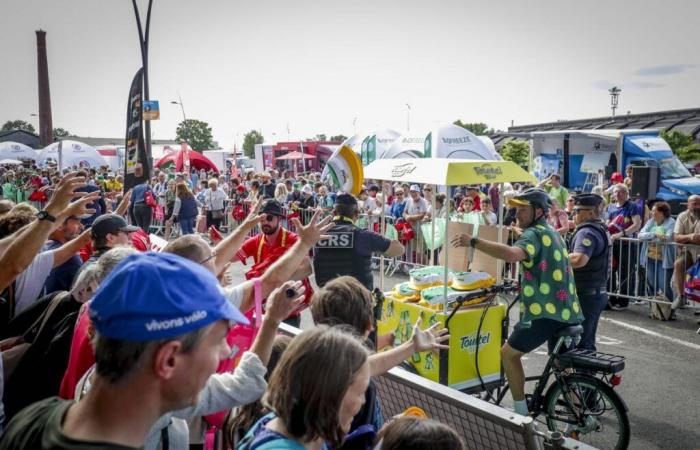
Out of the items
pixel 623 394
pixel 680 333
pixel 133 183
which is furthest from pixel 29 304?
pixel 133 183

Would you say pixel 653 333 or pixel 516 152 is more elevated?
pixel 516 152

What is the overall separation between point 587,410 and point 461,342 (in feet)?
4.03

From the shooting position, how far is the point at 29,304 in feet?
11.4

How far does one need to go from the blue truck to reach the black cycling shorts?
454 inches

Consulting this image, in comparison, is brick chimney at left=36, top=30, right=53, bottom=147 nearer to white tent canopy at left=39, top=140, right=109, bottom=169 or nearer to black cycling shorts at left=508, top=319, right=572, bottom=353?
white tent canopy at left=39, top=140, right=109, bottom=169

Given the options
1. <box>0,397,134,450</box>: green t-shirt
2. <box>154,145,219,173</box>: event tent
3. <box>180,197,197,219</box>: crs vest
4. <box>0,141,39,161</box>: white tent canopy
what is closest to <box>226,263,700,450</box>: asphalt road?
<box>0,397,134,450</box>: green t-shirt

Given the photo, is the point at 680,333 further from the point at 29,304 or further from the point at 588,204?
the point at 29,304

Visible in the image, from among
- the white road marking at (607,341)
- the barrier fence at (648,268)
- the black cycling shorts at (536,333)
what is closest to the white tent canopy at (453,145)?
the barrier fence at (648,268)

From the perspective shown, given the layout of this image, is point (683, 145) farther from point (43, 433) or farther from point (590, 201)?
point (43, 433)

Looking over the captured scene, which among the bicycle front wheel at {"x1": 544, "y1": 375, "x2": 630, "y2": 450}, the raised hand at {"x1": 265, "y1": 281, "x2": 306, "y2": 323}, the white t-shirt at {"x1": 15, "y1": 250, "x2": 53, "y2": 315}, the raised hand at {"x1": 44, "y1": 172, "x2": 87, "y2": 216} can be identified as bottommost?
the bicycle front wheel at {"x1": 544, "y1": 375, "x2": 630, "y2": 450}

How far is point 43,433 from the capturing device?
1371 mm

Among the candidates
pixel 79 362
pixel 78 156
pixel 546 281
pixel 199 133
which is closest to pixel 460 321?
pixel 546 281

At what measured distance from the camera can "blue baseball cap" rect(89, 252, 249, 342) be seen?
4.51 ft

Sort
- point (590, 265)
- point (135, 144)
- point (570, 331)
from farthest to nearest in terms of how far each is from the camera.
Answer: point (135, 144) → point (590, 265) → point (570, 331)
